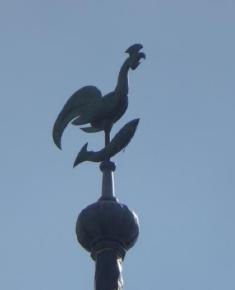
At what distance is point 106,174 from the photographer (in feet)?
44.1

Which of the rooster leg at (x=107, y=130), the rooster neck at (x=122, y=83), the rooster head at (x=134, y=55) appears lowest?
the rooster leg at (x=107, y=130)

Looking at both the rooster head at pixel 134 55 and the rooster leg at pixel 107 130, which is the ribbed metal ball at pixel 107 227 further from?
the rooster head at pixel 134 55

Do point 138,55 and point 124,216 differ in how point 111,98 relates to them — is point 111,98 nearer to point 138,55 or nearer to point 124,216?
point 138,55

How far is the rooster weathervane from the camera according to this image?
13.7 metres

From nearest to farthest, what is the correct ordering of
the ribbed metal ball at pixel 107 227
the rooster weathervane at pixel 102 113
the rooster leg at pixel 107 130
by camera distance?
1. the ribbed metal ball at pixel 107 227
2. the rooster weathervane at pixel 102 113
3. the rooster leg at pixel 107 130

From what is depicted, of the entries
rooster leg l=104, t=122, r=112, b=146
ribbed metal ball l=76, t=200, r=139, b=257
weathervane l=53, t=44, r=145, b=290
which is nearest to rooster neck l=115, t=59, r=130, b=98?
weathervane l=53, t=44, r=145, b=290

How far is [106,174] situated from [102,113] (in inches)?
→ 40.8

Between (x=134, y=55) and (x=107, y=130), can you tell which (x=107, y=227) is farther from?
(x=134, y=55)

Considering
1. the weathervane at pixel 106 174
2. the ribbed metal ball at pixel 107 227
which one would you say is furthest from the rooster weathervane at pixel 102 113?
the ribbed metal ball at pixel 107 227

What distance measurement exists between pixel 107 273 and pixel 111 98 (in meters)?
3.13

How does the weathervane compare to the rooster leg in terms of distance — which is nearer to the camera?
the weathervane

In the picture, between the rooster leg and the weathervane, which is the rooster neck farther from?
the rooster leg

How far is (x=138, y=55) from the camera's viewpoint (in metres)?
14.4

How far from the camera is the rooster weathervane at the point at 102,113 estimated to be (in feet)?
44.9
